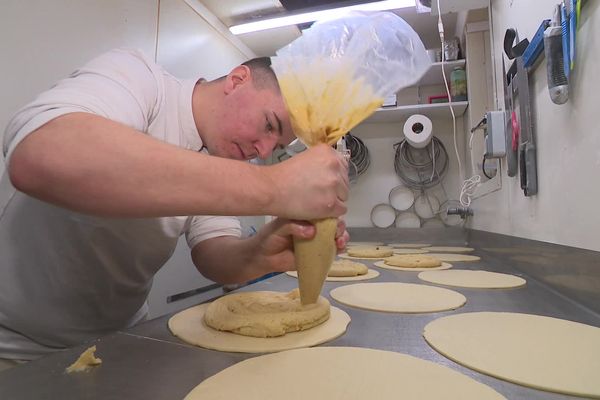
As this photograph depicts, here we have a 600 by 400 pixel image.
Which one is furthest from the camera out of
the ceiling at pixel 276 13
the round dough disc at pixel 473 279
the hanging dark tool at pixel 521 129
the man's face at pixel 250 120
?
the ceiling at pixel 276 13

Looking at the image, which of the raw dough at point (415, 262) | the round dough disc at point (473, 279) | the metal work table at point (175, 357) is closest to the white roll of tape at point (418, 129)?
the raw dough at point (415, 262)

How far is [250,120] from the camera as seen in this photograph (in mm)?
1031

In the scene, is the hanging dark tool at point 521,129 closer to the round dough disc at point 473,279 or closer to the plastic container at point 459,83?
the round dough disc at point 473,279

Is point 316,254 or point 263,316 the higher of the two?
point 316,254

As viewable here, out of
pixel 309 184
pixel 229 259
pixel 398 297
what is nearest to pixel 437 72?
pixel 398 297

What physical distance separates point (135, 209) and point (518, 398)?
2.07 feet

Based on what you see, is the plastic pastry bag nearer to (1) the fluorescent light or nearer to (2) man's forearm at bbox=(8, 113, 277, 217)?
(2) man's forearm at bbox=(8, 113, 277, 217)

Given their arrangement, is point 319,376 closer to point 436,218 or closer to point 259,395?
point 259,395

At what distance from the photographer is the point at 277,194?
2.12ft

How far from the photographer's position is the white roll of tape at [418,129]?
2764 mm

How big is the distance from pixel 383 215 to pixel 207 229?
222cm

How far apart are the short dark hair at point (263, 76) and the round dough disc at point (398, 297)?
652 mm

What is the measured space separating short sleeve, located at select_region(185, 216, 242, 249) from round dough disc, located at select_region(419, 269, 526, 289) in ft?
2.40

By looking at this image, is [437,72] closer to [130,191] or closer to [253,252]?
[253,252]
